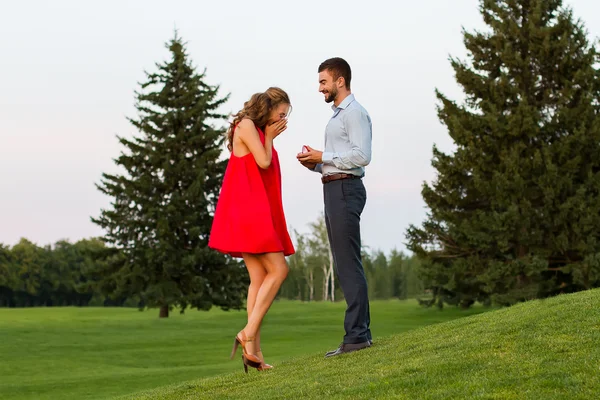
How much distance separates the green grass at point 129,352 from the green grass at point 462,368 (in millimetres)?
318

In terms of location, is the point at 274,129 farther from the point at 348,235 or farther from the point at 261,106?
the point at 348,235

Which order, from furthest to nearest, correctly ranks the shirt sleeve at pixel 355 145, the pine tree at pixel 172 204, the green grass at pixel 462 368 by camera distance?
the pine tree at pixel 172 204 → the shirt sleeve at pixel 355 145 → the green grass at pixel 462 368

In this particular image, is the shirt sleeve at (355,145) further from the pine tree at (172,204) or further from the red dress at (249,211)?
the pine tree at (172,204)

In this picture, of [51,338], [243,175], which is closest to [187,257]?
[51,338]

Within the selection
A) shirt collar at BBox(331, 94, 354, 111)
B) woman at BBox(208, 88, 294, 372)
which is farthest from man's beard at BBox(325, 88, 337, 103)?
woman at BBox(208, 88, 294, 372)

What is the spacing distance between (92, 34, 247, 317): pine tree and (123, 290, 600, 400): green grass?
3067 cm

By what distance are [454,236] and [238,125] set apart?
26507 mm

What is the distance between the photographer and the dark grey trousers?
7555mm

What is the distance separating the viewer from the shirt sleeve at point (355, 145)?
748 cm

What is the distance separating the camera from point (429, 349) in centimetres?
738

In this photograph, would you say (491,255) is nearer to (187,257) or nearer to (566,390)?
(187,257)

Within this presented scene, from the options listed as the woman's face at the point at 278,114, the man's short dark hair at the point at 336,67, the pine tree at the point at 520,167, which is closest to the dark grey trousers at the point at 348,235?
the woman's face at the point at 278,114

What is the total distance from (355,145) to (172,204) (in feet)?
105

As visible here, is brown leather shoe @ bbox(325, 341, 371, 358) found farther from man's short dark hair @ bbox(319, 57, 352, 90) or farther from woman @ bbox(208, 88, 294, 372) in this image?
man's short dark hair @ bbox(319, 57, 352, 90)
